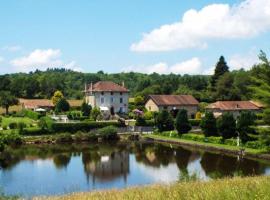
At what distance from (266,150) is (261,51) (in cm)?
1015

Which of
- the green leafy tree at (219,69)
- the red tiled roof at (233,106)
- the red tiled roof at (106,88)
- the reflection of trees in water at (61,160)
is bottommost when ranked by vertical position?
the reflection of trees in water at (61,160)

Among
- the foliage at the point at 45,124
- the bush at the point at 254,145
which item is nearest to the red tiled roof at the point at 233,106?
the bush at the point at 254,145

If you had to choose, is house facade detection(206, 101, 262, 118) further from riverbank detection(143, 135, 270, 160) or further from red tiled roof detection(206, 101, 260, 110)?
riverbank detection(143, 135, 270, 160)

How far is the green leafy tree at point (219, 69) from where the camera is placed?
270 feet

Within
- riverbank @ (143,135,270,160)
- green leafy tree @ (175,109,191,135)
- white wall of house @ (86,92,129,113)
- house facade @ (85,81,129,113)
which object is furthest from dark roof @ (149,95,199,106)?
green leafy tree @ (175,109,191,135)

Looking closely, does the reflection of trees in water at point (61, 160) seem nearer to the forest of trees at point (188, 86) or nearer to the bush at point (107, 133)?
the bush at point (107, 133)

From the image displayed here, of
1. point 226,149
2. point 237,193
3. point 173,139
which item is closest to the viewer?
point 237,193

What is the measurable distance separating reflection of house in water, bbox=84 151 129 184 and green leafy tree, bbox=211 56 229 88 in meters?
45.3

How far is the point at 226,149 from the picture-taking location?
38312 mm

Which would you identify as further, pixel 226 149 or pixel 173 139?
pixel 173 139

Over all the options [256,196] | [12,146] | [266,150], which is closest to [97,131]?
[12,146]

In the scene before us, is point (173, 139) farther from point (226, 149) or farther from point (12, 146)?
point (12, 146)

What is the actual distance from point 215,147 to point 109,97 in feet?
91.7

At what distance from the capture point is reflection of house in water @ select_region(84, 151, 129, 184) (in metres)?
30.3
